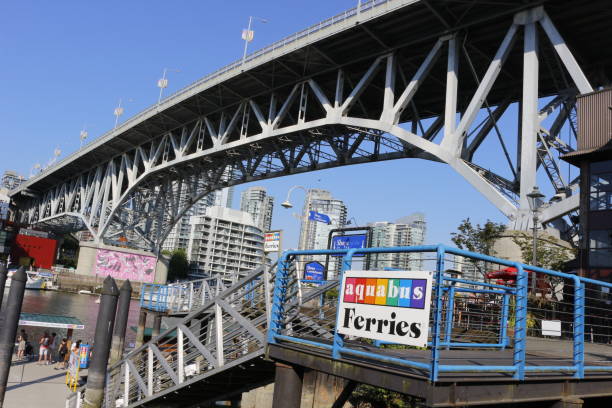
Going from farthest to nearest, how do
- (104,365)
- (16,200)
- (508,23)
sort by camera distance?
(16,200) < (508,23) < (104,365)

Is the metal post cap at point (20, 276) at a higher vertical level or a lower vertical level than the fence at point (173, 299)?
higher

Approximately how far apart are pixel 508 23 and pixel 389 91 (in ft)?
21.2

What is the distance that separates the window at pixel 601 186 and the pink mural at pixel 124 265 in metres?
63.5

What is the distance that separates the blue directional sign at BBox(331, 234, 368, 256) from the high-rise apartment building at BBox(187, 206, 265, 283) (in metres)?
136

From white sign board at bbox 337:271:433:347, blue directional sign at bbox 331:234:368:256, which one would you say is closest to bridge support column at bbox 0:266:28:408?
blue directional sign at bbox 331:234:368:256

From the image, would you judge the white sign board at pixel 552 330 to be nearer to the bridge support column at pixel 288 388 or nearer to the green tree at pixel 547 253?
the bridge support column at pixel 288 388

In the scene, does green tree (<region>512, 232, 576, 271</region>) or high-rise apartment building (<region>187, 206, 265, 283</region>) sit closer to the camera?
green tree (<region>512, 232, 576, 271</region>)

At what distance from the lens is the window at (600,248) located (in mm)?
16562

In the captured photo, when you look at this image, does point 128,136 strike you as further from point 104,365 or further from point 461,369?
point 461,369

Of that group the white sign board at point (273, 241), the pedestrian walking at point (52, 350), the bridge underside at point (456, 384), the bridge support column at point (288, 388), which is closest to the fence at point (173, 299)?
the white sign board at point (273, 241)

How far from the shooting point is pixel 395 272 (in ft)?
19.0

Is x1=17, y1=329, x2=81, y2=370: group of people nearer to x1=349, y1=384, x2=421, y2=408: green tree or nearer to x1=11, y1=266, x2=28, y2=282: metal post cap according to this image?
x1=11, y1=266, x2=28, y2=282: metal post cap

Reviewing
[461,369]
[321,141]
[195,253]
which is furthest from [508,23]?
[195,253]

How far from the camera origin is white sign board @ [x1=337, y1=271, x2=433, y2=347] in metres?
5.42
